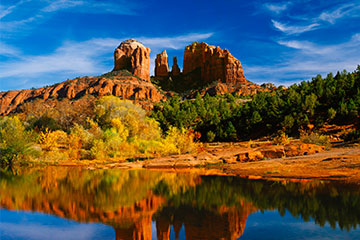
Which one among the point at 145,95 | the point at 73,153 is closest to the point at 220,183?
the point at 73,153

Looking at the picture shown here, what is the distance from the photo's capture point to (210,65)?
474 ft

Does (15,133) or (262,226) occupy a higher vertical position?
(15,133)

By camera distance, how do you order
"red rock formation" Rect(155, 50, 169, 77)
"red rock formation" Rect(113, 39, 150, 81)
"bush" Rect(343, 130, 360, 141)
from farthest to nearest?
1. "red rock formation" Rect(155, 50, 169, 77)
2. "red rock formation" Rect(113, 39, 150, 81)
3. "bush" Rect(343, 130, 360, 141)

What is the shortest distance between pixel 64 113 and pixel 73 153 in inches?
376

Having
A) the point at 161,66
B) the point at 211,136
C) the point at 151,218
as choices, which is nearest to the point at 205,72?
the point at 161,66

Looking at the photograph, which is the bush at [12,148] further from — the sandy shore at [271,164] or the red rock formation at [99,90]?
the red rock formation at [99,90]

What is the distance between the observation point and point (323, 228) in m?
6.50

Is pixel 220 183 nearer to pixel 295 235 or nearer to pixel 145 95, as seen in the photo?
pixel 295 235

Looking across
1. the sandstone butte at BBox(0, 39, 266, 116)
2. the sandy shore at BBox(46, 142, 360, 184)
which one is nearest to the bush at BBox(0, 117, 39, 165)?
the sandy shore at BBox(46, 142, 360, 184)

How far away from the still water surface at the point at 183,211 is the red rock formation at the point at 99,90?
9078 centimetres

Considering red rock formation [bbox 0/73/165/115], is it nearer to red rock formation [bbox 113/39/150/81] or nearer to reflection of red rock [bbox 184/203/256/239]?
red rock formation [bbox 113/39/150/81]

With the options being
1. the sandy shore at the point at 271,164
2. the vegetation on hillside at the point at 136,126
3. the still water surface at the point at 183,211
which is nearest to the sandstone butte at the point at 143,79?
the vegetation on hillside at the point at 136,126

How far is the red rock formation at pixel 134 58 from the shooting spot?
13812cm

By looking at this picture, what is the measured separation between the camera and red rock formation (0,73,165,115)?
110438 millimetres
